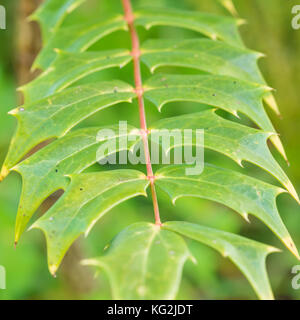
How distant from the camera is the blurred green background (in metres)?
1.41

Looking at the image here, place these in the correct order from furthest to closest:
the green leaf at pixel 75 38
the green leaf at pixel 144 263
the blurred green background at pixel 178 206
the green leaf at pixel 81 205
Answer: the blurred green background at pixel 178 206
the green leaf at pixel 75 38
the green leaf at pixel 81 205
the green leaf at pixel 144 263

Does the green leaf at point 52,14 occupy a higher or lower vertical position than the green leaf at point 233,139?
higher

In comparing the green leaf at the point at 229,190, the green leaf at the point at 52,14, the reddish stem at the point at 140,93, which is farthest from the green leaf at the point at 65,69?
the green leaf at the point at 229,190

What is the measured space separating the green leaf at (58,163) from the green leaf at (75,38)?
12.7 inches

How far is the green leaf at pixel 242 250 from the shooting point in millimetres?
492

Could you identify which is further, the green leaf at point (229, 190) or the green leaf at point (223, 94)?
the green leaf at point (223, 94)

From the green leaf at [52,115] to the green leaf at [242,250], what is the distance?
9.9 inches

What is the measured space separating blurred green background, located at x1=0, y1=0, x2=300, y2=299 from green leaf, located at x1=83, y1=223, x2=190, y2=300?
826 millimetres

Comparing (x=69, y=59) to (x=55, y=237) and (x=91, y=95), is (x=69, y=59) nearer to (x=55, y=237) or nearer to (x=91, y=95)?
(x=91, y=95)

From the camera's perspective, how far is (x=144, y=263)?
47 centimetres

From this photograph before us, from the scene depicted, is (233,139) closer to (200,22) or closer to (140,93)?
(140,93)

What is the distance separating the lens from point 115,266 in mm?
465

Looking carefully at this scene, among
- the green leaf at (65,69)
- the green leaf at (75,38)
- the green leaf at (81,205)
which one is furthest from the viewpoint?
the green leaf at (75,38)

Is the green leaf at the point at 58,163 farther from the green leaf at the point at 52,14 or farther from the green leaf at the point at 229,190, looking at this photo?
the green leaf at the point at 52,14
